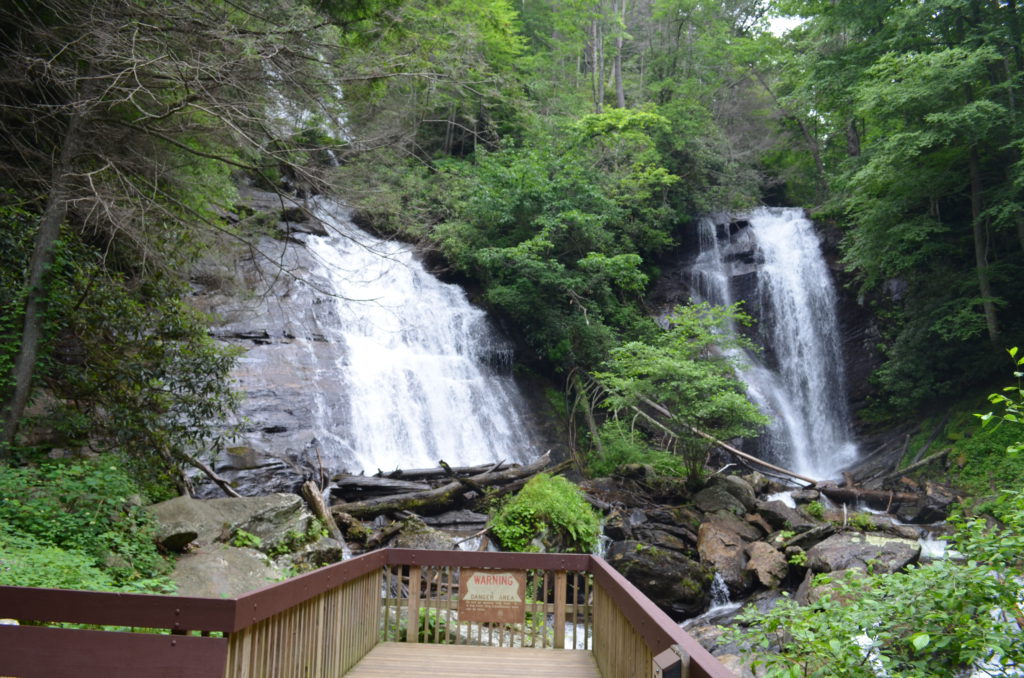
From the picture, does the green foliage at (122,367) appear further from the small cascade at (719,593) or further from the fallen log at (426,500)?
the small cascade at (719,593)

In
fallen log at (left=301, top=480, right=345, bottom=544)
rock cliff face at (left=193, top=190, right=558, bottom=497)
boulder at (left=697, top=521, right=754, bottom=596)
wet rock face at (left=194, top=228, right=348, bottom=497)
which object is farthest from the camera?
rock cliff face at (left=193, top=190, right=558, bottom=497)

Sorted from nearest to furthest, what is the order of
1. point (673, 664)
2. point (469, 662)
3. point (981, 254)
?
point (673, 664), point (469, 662), point (981, 254)

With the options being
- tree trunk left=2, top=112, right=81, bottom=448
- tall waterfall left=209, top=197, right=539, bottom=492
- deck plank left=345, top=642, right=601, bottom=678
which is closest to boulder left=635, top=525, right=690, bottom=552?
tall waterfall left=209, top=197, right=539, bottom=492

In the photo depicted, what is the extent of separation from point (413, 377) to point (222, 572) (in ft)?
31.9

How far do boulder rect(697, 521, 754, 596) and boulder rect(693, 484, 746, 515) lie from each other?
37.6 inches

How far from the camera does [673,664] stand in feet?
6.27

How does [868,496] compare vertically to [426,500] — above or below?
below

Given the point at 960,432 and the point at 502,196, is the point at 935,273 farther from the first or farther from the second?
the point at 502,196

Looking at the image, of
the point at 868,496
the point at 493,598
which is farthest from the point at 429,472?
the point at 868,496

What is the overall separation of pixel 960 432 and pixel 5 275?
63.5 feet

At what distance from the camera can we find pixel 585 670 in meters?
4.55

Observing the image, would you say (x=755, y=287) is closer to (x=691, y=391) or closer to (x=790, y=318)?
(x=790, y=318)

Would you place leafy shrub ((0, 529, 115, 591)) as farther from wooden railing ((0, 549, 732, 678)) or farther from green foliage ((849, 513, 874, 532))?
green foliage ((849, 513, 874, 532))

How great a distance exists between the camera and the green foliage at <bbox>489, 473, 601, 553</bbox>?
35.4 ft
